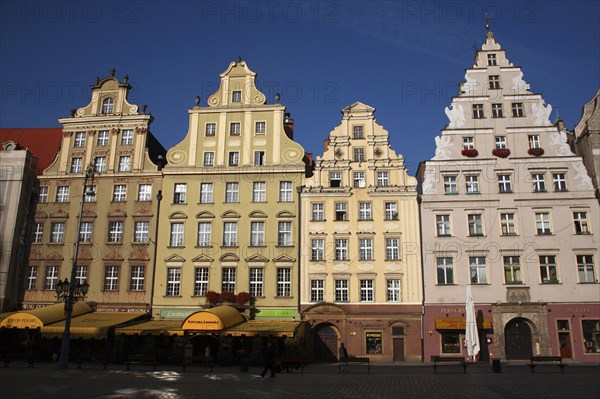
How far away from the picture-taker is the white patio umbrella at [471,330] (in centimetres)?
3043

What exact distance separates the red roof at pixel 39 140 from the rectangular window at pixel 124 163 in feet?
18.9

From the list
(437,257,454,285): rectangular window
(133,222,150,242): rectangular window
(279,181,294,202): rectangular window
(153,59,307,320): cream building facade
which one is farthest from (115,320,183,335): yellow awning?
(437,257,454,285): rectangular window

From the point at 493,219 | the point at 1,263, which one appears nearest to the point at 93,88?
the point at 1,263

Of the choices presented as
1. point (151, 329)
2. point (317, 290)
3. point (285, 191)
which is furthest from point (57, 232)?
point (317, 290)

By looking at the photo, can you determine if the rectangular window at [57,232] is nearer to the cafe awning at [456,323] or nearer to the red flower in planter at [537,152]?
the cafe awning at [456,323]

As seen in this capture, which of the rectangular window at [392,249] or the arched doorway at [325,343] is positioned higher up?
the rectangular window at [392,249]

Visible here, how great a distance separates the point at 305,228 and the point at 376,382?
16376 millimetres

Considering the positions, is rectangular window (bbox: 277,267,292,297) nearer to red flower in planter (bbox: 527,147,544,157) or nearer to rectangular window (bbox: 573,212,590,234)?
red flower in planter (bbox: 527,147,544,157)

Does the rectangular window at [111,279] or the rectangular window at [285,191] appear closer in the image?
the rectangular window at [111,279]

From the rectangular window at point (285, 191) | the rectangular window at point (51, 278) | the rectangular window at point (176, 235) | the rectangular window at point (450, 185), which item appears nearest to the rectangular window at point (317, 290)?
the rectangular window at point (285, 191)

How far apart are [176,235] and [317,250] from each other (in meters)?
9.51

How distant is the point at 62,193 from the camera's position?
39.1 m

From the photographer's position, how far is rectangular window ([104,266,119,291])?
121 ft

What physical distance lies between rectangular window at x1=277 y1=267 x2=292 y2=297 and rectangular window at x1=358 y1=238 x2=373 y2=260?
4671 mm
